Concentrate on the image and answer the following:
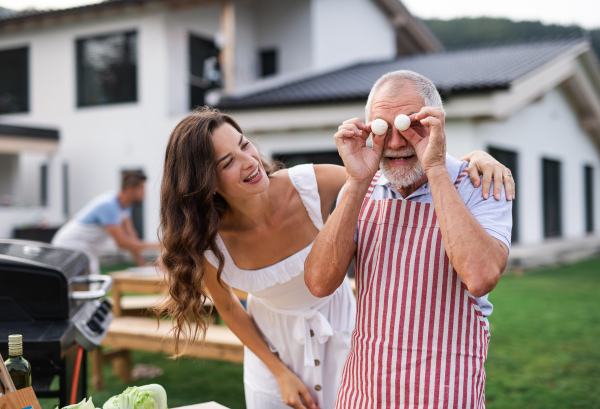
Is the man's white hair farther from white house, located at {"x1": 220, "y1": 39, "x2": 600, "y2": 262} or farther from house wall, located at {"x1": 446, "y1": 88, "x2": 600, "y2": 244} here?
house wall, located at {"x1": 446, "y1": 88, "x2": 600, "y2": 244}

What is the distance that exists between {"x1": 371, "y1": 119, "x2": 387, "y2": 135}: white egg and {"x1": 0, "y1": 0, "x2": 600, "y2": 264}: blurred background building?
937 centimetres

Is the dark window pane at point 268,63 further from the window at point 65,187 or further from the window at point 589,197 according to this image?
the window at point 589,197

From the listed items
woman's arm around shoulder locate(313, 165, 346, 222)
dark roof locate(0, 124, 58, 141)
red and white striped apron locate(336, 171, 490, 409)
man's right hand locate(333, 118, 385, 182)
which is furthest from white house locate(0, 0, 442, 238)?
red and white striped apron locate(336, 171, 490, 409)

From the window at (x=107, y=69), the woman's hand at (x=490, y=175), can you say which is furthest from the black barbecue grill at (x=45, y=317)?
the window at (x=107, y=69)

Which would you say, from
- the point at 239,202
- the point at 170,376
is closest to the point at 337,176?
the point at 239,202

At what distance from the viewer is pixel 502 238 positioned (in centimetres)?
166

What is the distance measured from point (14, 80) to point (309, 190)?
15.9 m

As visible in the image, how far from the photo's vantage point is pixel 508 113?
374 inches

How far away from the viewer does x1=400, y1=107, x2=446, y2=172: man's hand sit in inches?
64.7

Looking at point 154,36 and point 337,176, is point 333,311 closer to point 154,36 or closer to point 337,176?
point 337,176

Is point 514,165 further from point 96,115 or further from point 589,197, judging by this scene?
point 96,115

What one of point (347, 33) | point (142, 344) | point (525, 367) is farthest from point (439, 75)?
point (142, 344)

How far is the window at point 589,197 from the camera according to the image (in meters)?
17.8

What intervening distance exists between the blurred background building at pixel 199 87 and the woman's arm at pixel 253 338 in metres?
8.82
